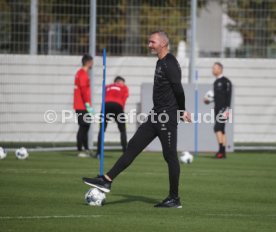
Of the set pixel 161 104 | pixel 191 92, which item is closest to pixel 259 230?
pixel 161 104

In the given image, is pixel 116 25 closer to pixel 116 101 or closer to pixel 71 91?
pixel 71 91

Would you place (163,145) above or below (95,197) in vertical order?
above

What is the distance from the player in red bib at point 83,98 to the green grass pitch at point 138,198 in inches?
48.6

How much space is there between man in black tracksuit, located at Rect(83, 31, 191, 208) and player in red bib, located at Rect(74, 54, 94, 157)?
8850 millimetres

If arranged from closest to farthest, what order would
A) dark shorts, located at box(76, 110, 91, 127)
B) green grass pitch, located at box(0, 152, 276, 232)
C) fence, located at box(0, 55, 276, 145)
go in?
green grass pitch, located at box(0, 152, 276, 232), dark shorts, located at box(76, 110, 91, 127), fence, located at box(0, 55, 276, 145)

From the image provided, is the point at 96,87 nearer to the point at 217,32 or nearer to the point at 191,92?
the point at 191,92

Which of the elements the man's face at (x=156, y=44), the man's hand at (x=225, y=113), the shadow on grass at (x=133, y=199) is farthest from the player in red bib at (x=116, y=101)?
the man's face at (x=156, y=44)

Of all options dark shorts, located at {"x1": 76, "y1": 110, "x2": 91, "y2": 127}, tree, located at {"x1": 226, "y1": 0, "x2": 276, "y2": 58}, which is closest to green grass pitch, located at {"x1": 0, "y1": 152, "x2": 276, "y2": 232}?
dark shorts, located at {"x1": 76, "y1": 110, "x2": 91, "y2": 127}

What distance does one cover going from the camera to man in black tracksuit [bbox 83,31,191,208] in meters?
11.4

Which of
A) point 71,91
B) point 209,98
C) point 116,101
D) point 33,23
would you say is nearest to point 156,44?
point 116,101

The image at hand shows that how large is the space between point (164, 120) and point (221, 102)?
9.97 m

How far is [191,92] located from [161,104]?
11.6m

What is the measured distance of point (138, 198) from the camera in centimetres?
1259

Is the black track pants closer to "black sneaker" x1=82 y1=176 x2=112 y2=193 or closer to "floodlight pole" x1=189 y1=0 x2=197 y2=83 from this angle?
"black sneaker" x1=82 y1=176 x2=112 y2=193
